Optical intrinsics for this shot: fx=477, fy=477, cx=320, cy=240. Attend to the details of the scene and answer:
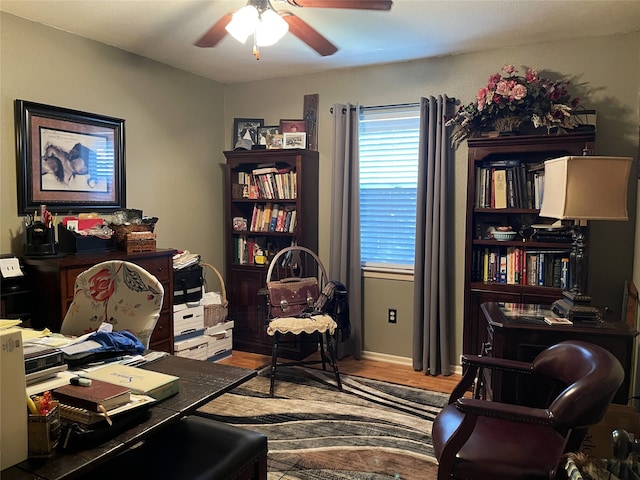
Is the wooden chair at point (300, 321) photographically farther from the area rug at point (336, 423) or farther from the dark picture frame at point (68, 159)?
the dark picture frame at point (68, 159)

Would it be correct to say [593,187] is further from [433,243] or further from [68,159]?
[68,159]

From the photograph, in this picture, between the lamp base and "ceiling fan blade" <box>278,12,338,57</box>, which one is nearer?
the lamp base

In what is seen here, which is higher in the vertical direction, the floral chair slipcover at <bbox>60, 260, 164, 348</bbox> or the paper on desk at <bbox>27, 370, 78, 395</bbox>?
the floral chair slipcover at <bbox>60, 260, 164, 348</bbox>

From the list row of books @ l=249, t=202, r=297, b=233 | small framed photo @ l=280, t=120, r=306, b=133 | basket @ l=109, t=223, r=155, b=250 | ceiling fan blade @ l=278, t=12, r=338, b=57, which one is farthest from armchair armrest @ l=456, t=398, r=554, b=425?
small framed photo @ l=280, t=120, r=306, b=133

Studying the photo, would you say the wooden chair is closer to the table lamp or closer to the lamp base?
the lamp base

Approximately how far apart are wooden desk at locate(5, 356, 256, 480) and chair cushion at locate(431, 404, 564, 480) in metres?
0.84

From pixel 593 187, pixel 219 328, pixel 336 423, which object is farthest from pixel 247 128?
pixel 593 187

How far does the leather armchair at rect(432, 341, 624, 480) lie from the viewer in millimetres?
1580

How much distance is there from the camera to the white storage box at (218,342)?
13.1 feet

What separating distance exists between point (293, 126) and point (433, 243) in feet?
5.43

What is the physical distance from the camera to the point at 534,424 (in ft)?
5.41

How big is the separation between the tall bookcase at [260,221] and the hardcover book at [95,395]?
9.22ft

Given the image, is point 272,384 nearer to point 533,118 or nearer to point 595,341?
point 595,341

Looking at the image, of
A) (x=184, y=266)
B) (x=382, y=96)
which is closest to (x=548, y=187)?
(x=382, y=96)
